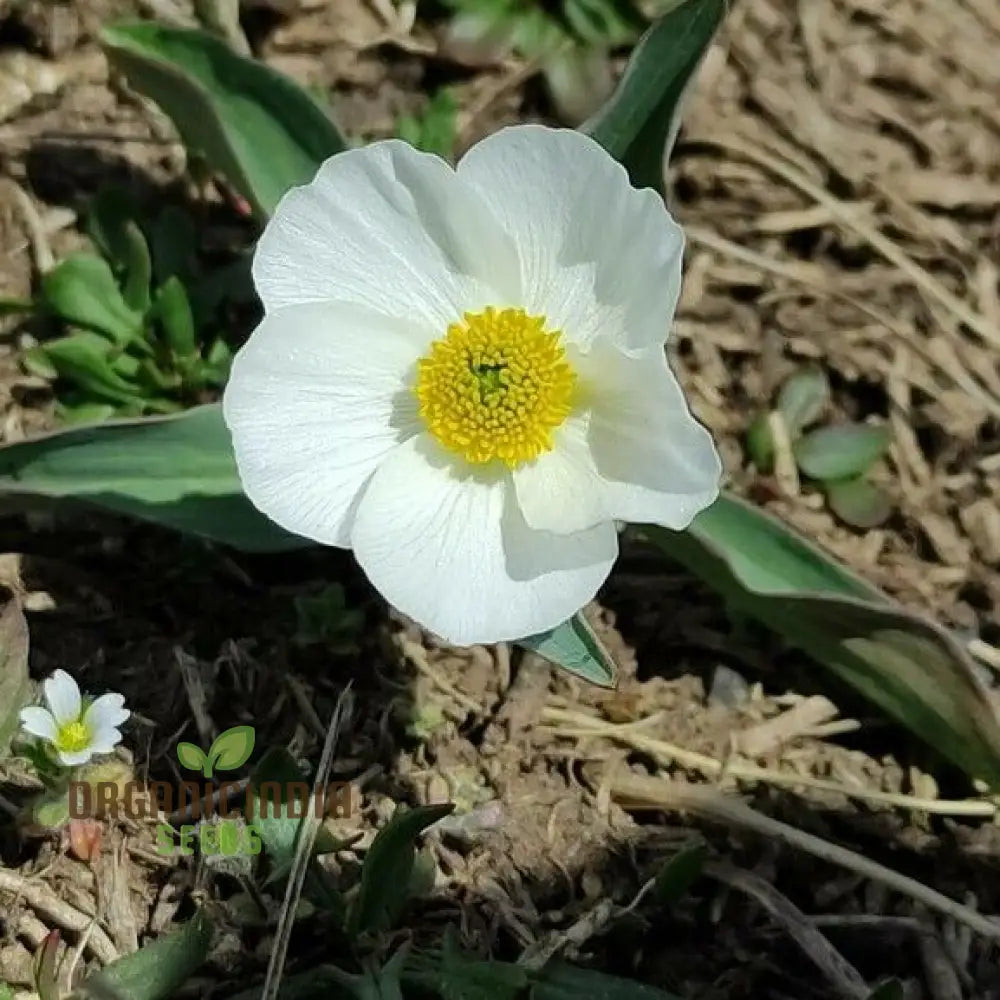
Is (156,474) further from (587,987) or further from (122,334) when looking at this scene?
(587,987)

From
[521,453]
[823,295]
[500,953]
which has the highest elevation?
[521,453]

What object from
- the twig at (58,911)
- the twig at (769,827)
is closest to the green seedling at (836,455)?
the twig at (769,827)

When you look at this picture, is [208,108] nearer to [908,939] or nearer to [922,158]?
[922,158]

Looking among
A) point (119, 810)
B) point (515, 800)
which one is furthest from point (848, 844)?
point (119, 810)

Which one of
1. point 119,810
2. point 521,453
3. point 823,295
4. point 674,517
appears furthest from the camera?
point 823,295

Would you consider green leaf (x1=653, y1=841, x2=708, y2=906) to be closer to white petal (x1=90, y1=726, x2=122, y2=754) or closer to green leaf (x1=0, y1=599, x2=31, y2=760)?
white petal (x1=90, y1=726, x2=122, y2=754)

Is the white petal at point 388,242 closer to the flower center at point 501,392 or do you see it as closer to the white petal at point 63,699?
the flower center at point 501,392
